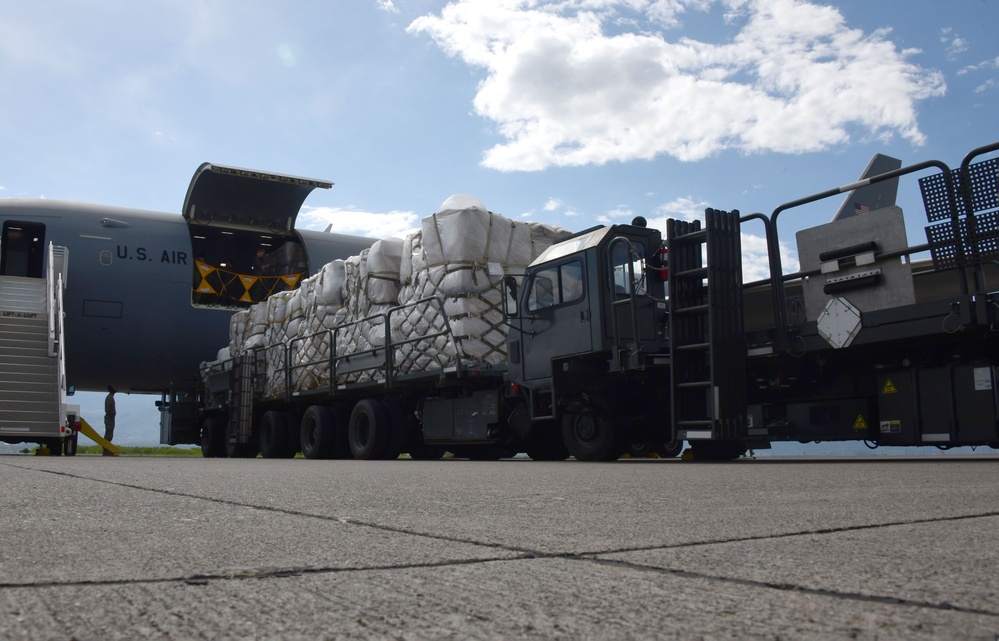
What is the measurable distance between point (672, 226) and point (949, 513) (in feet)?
20.3

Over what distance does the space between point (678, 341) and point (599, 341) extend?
2.76 ft

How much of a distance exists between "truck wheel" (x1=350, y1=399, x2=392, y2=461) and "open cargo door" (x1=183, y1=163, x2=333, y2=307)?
8.77 meters

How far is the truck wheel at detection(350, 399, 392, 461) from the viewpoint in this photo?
1265 cm

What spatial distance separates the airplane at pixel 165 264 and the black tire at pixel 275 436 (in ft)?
16.6

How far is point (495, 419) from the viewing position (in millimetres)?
11109

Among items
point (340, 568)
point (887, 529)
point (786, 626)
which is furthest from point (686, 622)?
point (887, 529)

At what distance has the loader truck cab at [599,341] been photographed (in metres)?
9.59

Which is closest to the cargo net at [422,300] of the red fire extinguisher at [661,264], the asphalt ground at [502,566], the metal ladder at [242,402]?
the metal ladder at [242,402]

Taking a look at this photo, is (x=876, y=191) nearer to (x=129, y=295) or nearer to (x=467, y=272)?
(x=467, y=272)

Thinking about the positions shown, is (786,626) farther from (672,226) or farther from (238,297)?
(238,297)

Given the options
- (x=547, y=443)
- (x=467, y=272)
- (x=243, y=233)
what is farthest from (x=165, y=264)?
(x=547, y=443)

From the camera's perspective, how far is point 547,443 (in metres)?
11.5

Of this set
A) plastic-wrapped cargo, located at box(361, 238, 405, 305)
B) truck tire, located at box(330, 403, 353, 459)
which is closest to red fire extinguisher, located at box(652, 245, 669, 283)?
plastic-wrapped cargo, located at box(361, 238, 405, 305)

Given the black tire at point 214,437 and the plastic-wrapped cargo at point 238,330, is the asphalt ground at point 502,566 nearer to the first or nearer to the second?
the plastic-wrapped cargo at point 238,330
